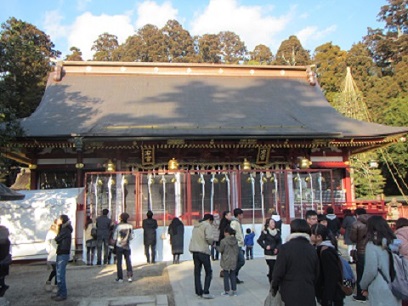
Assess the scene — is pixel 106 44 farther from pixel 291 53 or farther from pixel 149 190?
pixel 149 190

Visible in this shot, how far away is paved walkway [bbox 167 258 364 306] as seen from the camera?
5980mm

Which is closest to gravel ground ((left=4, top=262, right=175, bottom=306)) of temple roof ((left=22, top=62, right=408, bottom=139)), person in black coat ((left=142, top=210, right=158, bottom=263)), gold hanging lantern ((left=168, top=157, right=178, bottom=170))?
person in black coat ((left=142, top=210, right=158, bottom=263))

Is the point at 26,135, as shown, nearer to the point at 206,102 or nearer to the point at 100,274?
the point at 100,274

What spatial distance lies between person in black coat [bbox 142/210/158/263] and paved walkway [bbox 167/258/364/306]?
86cm

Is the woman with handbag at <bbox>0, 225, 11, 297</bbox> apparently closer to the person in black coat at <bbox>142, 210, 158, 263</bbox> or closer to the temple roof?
the person in black coat at <bbox>142, 210, 158, 263</bbox>

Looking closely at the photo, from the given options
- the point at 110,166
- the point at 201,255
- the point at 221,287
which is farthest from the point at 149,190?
the point at 201,255

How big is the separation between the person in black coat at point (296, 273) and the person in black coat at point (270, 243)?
2746 mm

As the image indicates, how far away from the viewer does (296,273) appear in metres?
3.53

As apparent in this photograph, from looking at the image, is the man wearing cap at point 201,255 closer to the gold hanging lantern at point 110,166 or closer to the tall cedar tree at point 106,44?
the gold hanging lantern at point 110,166

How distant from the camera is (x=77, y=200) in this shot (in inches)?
425

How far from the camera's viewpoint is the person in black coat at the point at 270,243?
638 cm

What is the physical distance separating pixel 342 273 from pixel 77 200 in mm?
8427

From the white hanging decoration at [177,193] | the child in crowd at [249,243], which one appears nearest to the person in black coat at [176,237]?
the white hanging decoration at [177,193]

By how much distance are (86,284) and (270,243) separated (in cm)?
391
